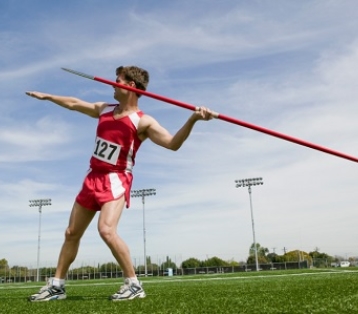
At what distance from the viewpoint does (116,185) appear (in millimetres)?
4625

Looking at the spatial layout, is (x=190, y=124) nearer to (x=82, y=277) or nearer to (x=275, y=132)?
(x=275, y=132)

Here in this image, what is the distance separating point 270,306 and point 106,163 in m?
2.28

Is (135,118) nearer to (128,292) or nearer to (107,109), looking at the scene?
(107,109)

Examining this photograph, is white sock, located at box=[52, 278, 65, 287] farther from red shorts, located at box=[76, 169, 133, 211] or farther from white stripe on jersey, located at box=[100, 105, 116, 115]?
white stripe on jersey, located at box=[100, 105, 116, 115]

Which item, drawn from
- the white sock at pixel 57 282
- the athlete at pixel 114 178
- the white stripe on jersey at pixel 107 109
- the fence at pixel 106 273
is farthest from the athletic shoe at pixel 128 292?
the fence at pixel 106 273

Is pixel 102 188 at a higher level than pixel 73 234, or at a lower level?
higher

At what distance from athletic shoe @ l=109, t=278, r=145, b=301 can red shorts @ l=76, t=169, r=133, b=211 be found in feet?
2.73

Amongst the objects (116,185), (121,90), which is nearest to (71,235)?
(116,185)

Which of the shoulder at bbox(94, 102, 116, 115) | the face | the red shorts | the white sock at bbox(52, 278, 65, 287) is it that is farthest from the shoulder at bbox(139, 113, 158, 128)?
the white sock at bbox(52, 278, 65, 287)

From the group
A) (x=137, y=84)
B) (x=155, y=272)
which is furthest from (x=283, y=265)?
(x=137, y=84)

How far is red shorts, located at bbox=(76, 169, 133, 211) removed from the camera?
4.58m

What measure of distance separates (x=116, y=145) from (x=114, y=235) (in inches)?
37.5

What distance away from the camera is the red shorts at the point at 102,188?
4582 mm

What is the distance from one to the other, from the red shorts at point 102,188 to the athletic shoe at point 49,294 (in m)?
0.94
